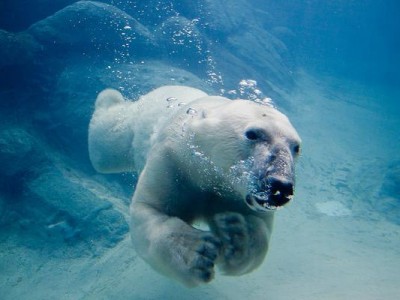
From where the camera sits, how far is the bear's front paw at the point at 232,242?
2.36 metres

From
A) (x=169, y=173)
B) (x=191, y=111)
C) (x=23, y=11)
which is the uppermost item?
(x=191, y=111)

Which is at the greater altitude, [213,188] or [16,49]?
[213,188]

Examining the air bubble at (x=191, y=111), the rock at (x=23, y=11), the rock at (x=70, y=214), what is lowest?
the rock at (x=70, y=214)

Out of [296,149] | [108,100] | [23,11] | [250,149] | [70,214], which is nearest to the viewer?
[250,149]

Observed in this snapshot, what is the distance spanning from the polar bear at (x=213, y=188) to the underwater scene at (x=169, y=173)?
0.01 meters

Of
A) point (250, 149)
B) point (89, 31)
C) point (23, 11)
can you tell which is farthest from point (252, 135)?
point (23, 11)

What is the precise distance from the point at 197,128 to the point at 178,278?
3.67 ft

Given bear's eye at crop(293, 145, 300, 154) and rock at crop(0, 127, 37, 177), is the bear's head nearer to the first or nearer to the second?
bear's eye at crop(293, 145, 300, 154)

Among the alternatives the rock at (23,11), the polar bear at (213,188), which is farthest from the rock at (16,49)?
the polar bear at (213,188)

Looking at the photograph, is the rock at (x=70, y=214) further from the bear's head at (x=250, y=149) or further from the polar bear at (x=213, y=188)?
the bear's head at (x=250, y=149)

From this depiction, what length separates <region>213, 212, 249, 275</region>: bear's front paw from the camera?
93.0 inches

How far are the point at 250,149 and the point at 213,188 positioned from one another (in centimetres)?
54

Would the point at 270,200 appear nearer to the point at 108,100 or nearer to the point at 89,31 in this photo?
the point at 108,100

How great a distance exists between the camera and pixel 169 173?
292 centimetres
